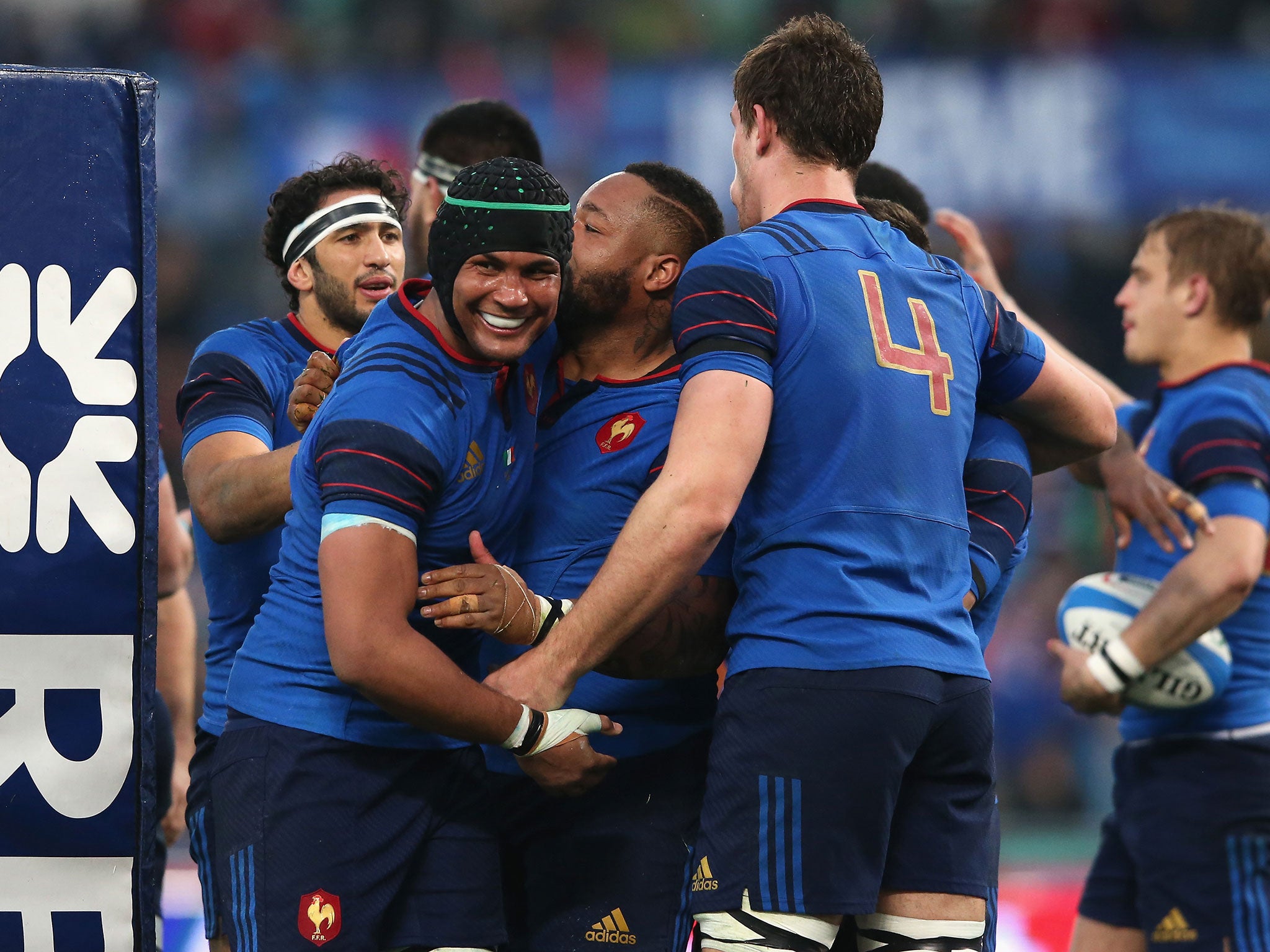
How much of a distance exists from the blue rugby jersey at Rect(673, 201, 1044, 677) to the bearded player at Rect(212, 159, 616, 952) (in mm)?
350

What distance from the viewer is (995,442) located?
3021mm

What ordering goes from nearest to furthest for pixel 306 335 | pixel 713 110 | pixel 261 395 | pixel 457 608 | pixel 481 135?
pixel 457 608 < pixel 261 395 < pixel 306 335 < pixel 481 135 < pixel 713 110

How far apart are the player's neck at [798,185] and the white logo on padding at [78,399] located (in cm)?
123

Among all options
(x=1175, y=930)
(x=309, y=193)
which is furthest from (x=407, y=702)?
(x=1175, y=930)

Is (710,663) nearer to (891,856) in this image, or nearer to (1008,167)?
(891,856)

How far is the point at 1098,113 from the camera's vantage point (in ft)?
34.6

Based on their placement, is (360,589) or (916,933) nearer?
(360,589)

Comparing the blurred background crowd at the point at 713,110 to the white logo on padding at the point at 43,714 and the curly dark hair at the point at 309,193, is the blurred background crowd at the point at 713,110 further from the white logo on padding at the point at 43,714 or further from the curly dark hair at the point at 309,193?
the white logo on padding at the point at 43,714

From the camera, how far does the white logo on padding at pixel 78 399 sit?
2551 millimetres

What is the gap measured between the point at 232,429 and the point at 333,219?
702 mm

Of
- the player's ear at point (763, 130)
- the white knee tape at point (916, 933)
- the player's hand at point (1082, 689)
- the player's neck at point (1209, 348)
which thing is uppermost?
the player's ear at point (763, 130)

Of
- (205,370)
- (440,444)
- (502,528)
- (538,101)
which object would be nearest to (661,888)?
(502,528)

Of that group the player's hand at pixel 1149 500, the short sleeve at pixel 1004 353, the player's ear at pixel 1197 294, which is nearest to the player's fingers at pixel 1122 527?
the player's hand at pixel 1149 500

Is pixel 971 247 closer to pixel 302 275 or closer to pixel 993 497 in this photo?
pixel 993 497
